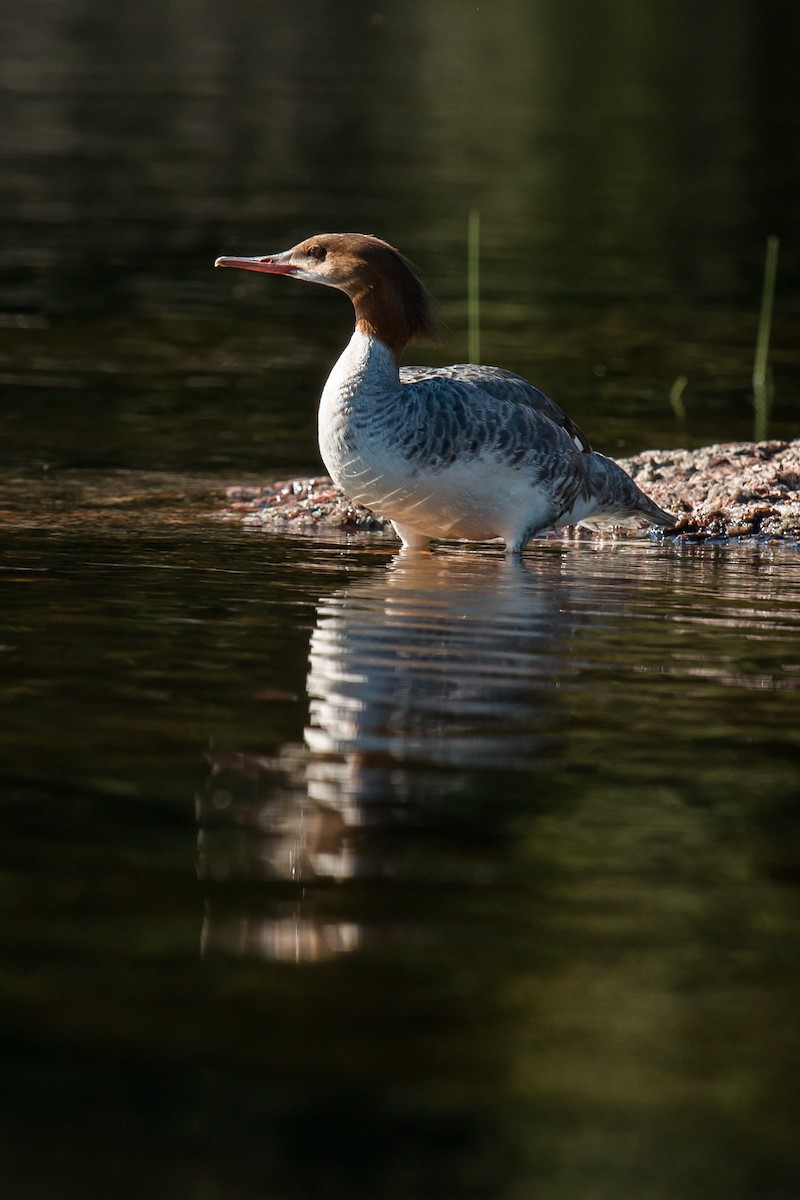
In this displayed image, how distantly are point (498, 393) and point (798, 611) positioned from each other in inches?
80.0

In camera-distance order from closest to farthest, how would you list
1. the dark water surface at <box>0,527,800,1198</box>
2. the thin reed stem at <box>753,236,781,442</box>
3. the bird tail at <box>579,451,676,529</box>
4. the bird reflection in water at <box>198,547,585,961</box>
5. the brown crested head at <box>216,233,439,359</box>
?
the dark water surface at <box>0,527,800,1198</box> < the bird reflection in water at <box>198,547,585,961</box> < the brown crested head at <box>216,233,439,359</box> < the bird tail at <box>579,451,676,529</box> < the thin reed stem at <box>753,236,781,442</box>

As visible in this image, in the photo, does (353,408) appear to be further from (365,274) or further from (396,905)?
(396,905)

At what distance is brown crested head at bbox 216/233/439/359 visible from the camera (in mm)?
9273

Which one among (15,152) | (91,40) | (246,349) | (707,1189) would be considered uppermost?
(91,40)

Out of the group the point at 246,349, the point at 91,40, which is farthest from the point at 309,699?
the point at 91,40

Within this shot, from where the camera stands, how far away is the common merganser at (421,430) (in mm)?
8922

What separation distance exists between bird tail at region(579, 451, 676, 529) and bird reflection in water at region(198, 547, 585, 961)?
59.7 inches

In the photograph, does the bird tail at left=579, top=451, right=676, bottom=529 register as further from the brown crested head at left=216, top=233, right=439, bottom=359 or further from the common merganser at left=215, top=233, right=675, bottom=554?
the brown crested head at left=216, top=233, right=439, bottom=359

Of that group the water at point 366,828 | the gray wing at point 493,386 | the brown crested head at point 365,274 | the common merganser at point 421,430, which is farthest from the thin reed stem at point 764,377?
the brown crested head at point 365,274

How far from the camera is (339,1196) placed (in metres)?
3.43

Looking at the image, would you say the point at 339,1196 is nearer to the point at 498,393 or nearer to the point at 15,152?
the point at 498,393

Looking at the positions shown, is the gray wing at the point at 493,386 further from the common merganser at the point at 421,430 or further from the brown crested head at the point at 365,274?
the brown crested head at the point at 365,274

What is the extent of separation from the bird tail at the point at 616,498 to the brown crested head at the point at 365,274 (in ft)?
4.07

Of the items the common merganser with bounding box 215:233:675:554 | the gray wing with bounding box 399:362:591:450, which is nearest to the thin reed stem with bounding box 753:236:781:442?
the gray wing with bounding box 399:362:591:450
